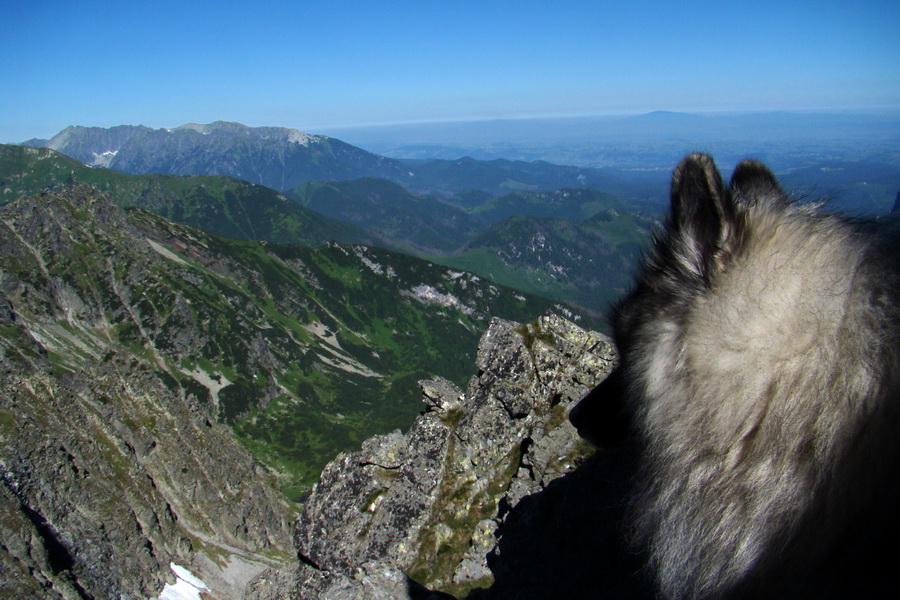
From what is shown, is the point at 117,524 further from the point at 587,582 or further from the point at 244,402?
the point at 244,402

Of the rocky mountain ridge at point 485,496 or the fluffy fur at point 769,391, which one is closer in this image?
the fluffy fur at point 769,391

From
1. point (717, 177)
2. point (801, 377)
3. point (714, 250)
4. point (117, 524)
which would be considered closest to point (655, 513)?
point (801, 377)

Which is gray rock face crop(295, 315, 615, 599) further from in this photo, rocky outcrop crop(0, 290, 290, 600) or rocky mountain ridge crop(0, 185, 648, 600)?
rocky outcrop crop(0, 290, 290, 600)

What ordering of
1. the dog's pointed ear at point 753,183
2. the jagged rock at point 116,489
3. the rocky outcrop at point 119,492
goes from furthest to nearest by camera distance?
the jagged rock at point 116,489
the rocky outcrop at point 119,492
the dog's pointed ear at point 753,183

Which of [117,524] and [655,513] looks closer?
[655,513]

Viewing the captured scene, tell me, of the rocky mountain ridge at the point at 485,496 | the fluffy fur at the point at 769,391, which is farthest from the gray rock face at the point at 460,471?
the fluffy fur at the point at 769,391

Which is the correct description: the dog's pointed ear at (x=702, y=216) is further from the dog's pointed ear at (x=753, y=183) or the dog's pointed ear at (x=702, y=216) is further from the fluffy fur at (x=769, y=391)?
the dog's pointed ear at (x=753, y=183)

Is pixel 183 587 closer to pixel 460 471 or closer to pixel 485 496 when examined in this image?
pixel 460 471

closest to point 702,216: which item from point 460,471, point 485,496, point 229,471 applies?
point 485,496
